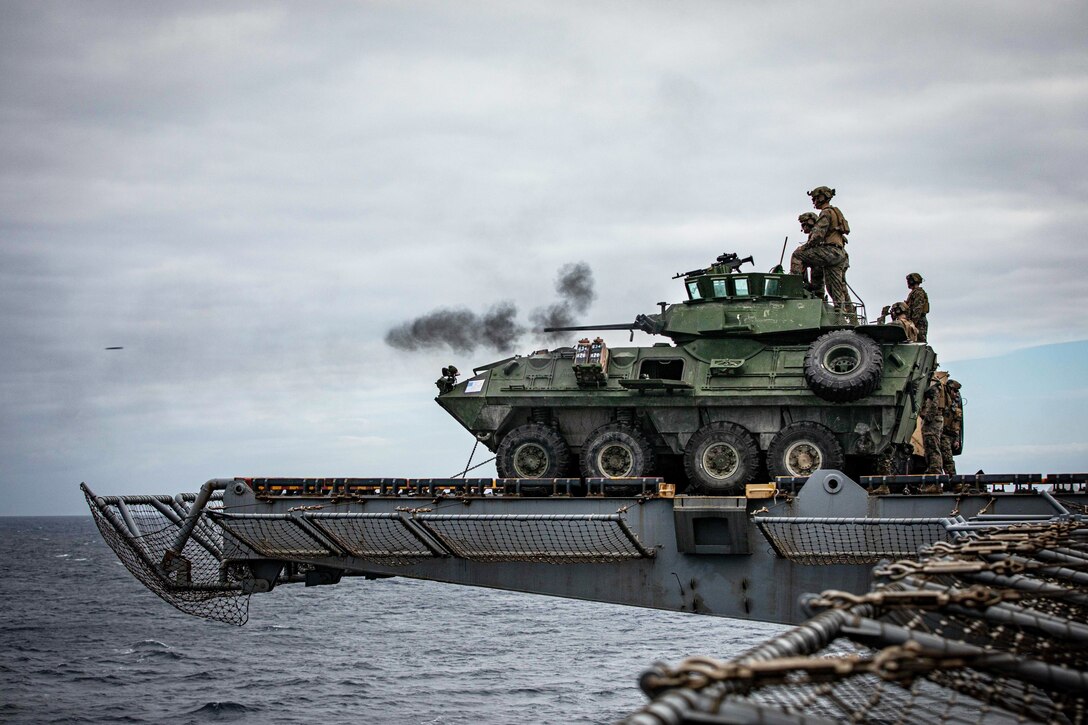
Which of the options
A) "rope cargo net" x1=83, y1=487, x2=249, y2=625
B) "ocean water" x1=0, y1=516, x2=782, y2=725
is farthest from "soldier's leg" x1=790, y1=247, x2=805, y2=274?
"rope cargo net" x1=83, y1=487, x2=249, y2=625

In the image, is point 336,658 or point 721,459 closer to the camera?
point 721,459

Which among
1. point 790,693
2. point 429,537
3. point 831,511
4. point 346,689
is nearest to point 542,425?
point 429,537

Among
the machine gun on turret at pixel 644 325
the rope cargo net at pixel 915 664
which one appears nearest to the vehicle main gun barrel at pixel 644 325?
the machine gun on turret at pixel 644 325

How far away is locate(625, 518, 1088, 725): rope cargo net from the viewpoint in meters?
3.99

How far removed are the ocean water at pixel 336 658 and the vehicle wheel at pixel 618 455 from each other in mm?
6685

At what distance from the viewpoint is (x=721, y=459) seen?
2250 centimetres

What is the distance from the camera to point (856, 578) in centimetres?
1784

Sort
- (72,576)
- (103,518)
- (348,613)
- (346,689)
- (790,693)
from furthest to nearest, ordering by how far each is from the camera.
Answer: (72,576) < (348,613) < (346,689) < (103,518) < (790,693)

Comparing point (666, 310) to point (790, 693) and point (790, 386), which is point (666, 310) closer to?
point (790, 386)

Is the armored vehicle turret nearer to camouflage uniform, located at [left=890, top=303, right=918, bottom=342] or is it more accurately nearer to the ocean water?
camouflage uniform, located at [left=890, top=303, right=918, bottom=342]

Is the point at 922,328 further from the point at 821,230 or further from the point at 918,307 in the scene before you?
the point at 821,230

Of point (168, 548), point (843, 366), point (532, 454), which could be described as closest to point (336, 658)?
point (532, 454)

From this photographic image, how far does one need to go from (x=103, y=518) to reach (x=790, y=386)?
40.1ft

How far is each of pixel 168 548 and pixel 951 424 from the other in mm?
16750
